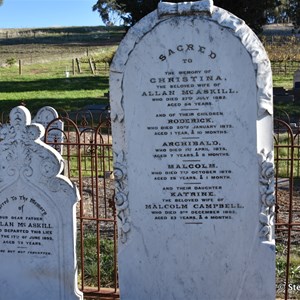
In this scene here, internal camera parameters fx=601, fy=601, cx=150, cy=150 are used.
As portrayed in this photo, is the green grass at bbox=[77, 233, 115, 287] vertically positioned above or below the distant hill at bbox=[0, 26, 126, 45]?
below

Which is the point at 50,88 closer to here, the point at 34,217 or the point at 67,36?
the point at 34,217

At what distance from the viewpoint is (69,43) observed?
54000 millimetres

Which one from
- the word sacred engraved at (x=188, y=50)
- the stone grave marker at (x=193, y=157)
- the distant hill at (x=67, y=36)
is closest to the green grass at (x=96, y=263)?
the stone grave marker at (x=193, y=157)

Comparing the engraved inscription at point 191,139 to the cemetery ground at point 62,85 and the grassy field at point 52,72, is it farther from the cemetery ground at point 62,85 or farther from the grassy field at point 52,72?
the grassy field at point 52,72

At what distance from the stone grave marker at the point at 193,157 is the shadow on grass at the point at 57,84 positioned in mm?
19557

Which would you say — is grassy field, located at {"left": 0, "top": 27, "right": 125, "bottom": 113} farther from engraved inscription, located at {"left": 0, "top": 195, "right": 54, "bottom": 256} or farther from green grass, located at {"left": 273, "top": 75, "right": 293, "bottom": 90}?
engraved inscription, located at {"left": 0, "top": 195, "right": 54, "bottom": 256}

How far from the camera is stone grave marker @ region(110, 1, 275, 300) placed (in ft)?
14.2

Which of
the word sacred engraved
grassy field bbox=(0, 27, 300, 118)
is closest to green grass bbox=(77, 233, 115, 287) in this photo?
the word sacred engraved

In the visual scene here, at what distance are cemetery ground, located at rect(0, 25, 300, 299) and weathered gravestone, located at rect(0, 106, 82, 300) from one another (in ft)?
3.01

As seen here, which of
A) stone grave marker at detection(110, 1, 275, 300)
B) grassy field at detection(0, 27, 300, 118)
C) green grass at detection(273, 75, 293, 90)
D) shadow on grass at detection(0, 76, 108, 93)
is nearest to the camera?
stone grave marker at detection(110, 1, 275, 300)

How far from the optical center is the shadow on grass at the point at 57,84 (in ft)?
78.7

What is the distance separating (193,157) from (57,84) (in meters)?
21.9

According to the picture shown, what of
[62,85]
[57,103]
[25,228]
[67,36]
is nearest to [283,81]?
[62,85]

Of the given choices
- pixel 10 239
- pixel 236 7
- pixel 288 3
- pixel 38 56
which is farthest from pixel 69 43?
pixel 10 239
